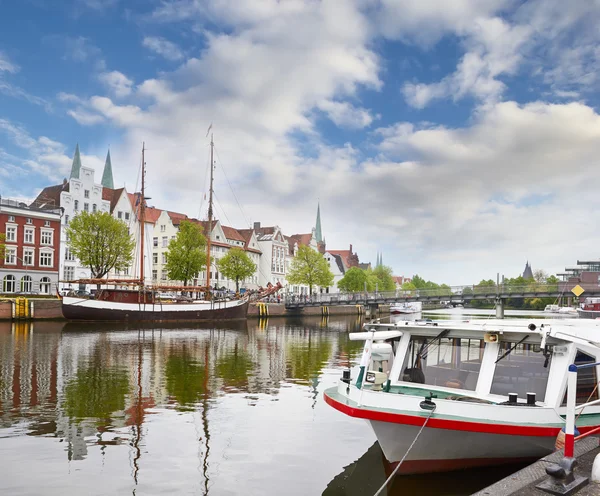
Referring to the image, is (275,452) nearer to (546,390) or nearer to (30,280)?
(546,390)

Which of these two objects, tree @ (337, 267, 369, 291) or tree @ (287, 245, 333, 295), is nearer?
tree @ (287, 245, 333, 295)

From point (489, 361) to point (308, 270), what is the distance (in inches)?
3398

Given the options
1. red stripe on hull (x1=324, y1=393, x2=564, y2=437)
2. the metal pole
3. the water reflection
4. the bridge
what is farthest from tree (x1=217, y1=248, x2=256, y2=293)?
the metal pole

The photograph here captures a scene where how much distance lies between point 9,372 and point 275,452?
14.9m

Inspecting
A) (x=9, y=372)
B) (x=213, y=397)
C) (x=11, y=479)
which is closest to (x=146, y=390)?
(x=213, y=397)

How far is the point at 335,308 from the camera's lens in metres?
96.9

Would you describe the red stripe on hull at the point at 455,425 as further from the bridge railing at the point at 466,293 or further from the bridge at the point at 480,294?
the bridge railing at the point at 466,293

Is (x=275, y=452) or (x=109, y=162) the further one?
(x=109, y=162)

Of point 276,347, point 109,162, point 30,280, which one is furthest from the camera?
point 109,162

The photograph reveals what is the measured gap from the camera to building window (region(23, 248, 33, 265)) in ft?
231

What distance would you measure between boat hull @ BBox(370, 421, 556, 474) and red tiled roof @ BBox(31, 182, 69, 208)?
80.0 m

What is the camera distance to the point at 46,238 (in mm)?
73562

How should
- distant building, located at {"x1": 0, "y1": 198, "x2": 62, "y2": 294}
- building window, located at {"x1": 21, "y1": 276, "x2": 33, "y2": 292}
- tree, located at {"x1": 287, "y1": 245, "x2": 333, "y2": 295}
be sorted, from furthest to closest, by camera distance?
tree, located at {"x1": 287, "y1": 245, "x2": 333, "y2": 295} < building window, located at {"x1": 21, "y1": 276, "x2": 33, "y2": 292} < distant building, located at {"x1": 0, "y1": 198, "x2": 62, "y2": 294}

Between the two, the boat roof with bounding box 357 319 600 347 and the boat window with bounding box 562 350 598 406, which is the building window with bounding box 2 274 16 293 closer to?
the boat roof with bounding box 357 319 600 347
